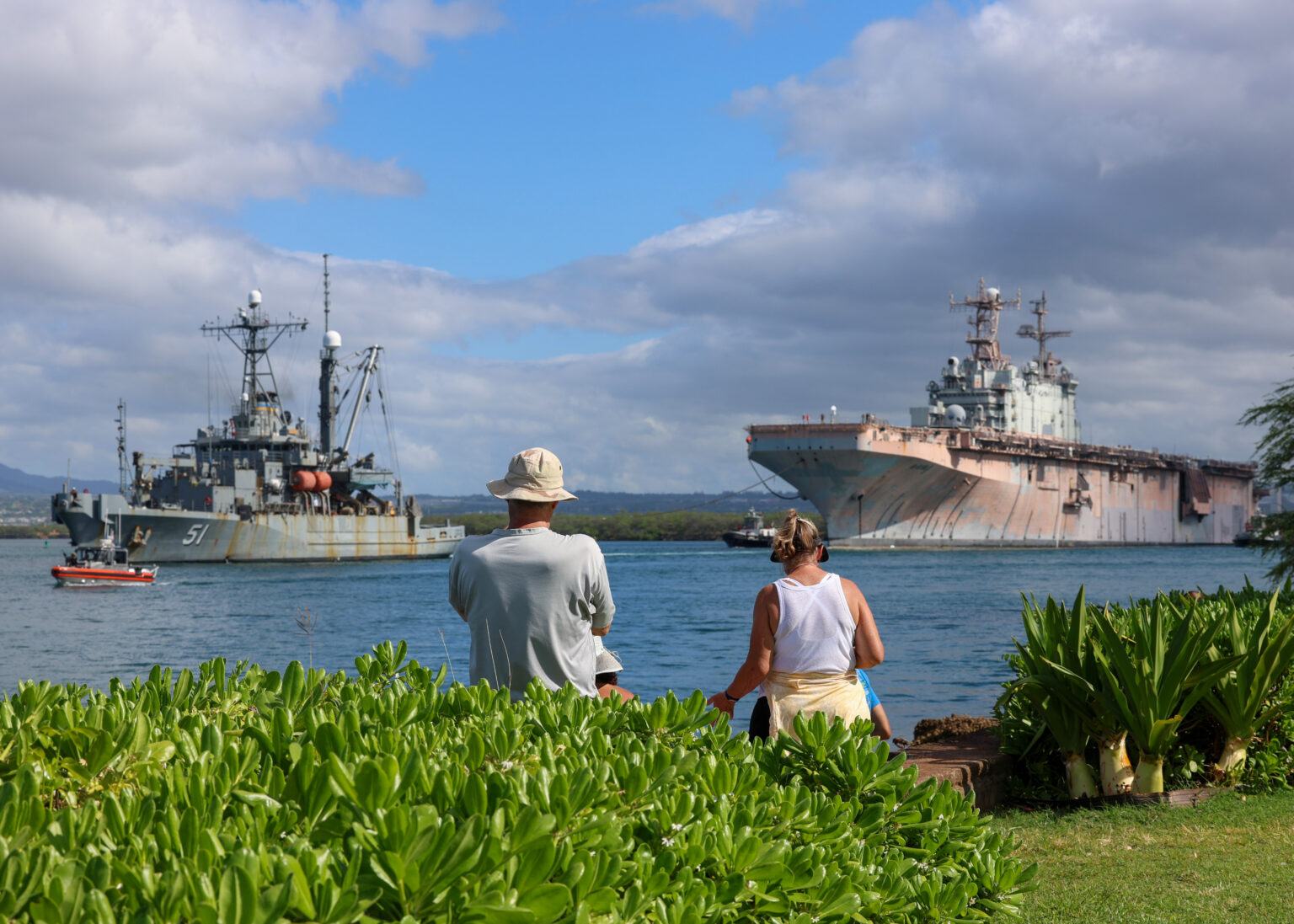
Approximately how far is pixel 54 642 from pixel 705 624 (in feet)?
52.7

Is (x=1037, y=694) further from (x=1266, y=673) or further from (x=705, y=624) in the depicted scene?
(x=705, y=624)

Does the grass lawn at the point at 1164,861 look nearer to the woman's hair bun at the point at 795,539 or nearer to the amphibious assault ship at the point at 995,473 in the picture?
the woman's hair bun at the point at 795,539

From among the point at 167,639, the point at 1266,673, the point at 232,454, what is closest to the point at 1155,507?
the point at 232,454

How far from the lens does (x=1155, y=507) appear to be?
86375 millimetres

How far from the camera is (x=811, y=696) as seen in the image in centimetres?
479

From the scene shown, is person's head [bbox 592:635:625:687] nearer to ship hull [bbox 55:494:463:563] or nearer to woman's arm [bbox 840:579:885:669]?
woman's arm [bbox 840:579:885:669]

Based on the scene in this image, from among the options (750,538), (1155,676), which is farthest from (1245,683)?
(750,538)

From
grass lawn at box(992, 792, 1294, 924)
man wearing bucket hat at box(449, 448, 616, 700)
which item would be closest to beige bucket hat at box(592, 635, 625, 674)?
man wearing bucket hat at box(449, 448, 616, 700)

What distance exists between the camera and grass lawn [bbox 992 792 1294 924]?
4375mm

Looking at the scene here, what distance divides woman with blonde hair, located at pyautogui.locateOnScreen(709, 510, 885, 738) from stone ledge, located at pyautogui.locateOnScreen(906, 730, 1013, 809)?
1.22 meters

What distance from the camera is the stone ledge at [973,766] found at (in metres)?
6.06

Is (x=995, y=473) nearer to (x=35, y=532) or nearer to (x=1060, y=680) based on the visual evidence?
(x=1060, y=680)

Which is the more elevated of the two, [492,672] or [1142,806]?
[492,672]

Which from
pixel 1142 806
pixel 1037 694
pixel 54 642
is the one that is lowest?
pixel 54 642
